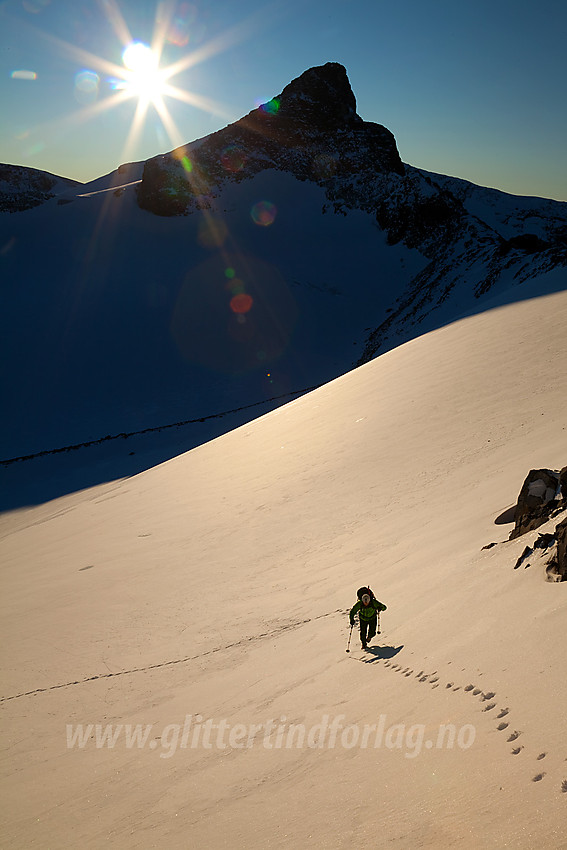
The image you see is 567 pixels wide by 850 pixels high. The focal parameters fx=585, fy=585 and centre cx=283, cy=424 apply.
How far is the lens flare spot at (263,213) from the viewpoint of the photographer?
5991cm

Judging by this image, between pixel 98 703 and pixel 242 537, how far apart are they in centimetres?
451

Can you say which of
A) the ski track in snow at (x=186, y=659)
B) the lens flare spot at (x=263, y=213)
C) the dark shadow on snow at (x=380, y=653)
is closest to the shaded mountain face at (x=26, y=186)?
the lens flare spot at (x=263, y=213)

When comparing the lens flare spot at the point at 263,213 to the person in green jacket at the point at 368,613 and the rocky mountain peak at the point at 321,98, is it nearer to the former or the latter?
the rocky mountain peak at the point at 321,98

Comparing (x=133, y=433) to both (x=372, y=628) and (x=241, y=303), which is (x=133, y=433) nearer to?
(x=241, y=303)

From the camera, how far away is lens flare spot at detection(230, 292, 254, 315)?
4878cm

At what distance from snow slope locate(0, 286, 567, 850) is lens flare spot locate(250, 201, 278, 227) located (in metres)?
49.7

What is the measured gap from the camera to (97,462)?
2892 cm

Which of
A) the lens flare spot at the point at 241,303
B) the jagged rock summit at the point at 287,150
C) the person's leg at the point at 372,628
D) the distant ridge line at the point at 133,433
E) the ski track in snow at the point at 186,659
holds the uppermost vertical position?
the jagged rock summit at the point at 287,150

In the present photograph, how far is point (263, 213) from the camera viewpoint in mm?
60844

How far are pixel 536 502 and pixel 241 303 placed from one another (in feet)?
149

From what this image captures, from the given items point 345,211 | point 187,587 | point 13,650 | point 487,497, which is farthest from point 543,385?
A: point 345,211

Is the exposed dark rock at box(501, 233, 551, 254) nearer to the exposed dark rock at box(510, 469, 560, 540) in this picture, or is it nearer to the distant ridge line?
the distant ridge line

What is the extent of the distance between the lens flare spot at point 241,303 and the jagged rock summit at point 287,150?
15.9 metres

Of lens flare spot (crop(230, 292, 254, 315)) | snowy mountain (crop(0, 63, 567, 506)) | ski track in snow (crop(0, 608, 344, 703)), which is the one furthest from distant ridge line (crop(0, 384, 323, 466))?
ski track in snow (crop(0, 608, 344, 703))
